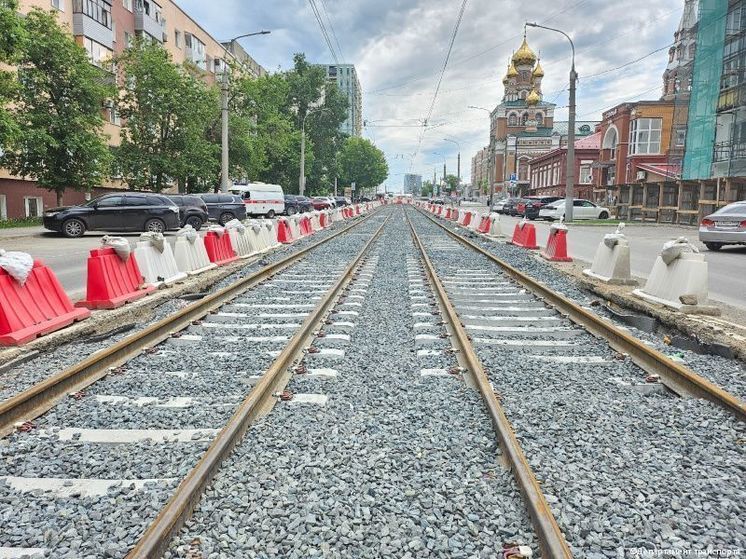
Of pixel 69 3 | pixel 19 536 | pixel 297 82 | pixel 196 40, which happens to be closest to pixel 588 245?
pixel 19 536

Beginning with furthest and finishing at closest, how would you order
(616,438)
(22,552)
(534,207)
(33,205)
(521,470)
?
(534,207)
(33,205)
(616,438)
(521,470)
(22,552)

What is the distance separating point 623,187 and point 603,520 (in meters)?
43.2

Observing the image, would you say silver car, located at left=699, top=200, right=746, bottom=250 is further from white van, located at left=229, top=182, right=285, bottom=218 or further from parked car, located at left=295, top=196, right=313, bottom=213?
parked car, located at left=295, top=196, right=313, bottom=213

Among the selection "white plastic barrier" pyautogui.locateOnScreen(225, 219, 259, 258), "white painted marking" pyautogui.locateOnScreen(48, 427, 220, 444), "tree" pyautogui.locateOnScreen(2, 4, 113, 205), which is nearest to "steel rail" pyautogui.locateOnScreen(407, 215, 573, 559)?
"white painted marking" pyautogui.locateOnScreen(48, 427, 220, 444)

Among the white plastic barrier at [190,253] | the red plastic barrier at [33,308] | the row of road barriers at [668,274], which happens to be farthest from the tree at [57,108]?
the row of road barriers at [668,274]

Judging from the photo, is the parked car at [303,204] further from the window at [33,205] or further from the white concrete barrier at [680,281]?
the white concrete barrier at [680,281]

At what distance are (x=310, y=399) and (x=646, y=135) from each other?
172 ft

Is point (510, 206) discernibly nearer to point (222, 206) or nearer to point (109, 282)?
point (222, 206)

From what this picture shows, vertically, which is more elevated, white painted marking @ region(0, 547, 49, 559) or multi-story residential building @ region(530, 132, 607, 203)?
multi-story residential building @ region(530, 132, 607, 203)

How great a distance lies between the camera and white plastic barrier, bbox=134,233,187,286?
31.6 feet

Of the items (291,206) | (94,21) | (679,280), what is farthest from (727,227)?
(94,21)

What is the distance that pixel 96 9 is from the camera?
37.7 m

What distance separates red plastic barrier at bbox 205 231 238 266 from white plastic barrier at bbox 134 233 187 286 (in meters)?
2.32

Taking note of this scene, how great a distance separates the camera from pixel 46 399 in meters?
4.55
